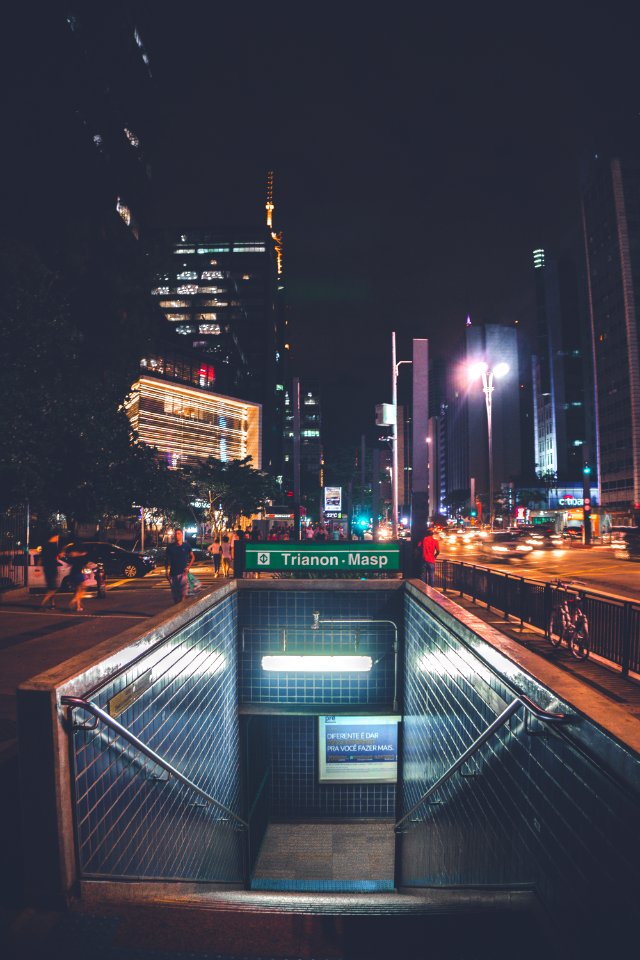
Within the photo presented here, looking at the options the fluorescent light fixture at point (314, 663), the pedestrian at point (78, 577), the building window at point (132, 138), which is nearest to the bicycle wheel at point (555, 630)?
the fluorescent light fixture at point (314, 663)

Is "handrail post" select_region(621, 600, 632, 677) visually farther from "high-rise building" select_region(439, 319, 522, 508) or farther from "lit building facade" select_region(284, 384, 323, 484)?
"high-rise building" select_region(439, 319, 522, 508)

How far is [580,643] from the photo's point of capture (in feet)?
27.4

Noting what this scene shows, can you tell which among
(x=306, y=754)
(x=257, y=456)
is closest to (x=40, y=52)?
(x=306, y=754)

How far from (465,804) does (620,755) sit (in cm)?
333

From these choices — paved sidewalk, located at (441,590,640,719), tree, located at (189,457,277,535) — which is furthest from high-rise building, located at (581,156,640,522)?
paved sidewalk, located at (441,590,640,719)

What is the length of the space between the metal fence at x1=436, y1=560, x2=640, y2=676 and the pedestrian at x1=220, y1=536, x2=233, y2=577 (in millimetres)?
10545

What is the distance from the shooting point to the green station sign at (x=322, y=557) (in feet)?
35.7

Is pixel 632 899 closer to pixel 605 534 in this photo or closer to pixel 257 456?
pixel 605 534

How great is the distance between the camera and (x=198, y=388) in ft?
217

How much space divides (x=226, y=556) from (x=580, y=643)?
Answer: 1693 centimetres

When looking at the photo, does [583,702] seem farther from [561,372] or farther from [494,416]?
[494,416]

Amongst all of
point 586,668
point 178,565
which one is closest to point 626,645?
point 586,668

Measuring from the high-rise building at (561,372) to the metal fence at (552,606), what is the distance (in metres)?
125

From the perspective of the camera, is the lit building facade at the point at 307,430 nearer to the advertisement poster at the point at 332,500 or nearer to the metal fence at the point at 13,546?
the advertisement poster at the point at 332,500
